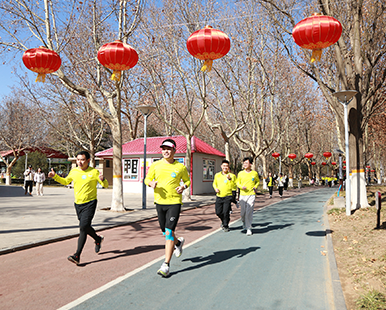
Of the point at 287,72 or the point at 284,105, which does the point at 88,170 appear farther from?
the point at 284,105

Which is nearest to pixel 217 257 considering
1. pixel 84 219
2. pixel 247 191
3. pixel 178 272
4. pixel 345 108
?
pixel 178 272

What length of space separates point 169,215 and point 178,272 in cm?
98

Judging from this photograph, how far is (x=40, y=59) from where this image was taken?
7734 millimetres

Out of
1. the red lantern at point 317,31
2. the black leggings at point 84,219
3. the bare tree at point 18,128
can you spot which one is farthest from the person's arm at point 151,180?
the bare tree at point 18,128

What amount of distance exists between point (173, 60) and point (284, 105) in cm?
1469

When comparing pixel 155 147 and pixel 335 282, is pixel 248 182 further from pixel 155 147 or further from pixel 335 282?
pixel 155 147

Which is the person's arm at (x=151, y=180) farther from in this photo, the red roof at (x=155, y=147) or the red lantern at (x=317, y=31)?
the red roof at (x=155, y=147)

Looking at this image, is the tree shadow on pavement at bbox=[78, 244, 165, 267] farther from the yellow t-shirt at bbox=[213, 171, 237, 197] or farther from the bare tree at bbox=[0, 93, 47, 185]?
the bare tree at bbox=[0, 93, 47, 185]

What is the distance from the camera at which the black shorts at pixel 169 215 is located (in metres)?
4.88

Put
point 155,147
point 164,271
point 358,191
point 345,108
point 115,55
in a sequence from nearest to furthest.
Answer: point 164,271 → point 115,55 → point 345,108 → point 358,191 → point 155,147

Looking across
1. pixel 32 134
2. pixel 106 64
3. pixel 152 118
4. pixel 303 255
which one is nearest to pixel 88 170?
pixel 106 64

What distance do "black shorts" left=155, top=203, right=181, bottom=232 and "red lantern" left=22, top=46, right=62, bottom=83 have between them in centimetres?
529

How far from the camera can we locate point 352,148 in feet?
39.7

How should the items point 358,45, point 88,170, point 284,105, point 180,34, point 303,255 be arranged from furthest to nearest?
point 284,105 < point 180,34 < point 358,45 < point 303,255 < point 88,170
